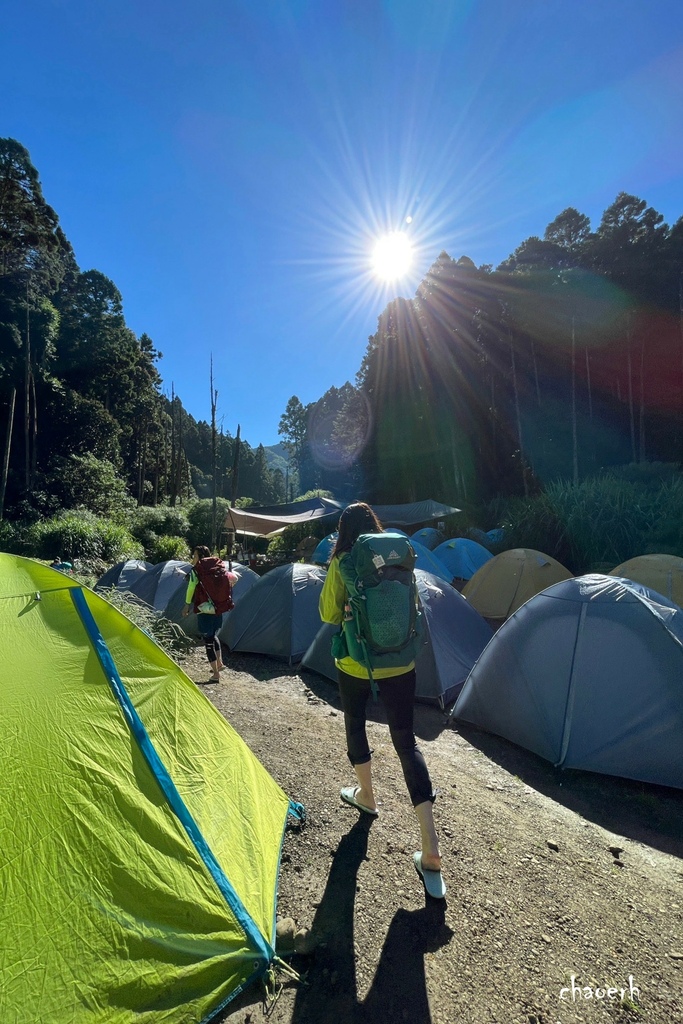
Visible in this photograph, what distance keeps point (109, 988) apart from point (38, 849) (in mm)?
452

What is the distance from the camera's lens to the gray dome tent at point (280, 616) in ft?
23.1

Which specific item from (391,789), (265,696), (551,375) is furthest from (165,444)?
(391,789)

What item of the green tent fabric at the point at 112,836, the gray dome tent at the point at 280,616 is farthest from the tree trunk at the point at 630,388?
the green tent fabric at the point at 112,836

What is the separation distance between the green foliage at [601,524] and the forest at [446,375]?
3064 mm

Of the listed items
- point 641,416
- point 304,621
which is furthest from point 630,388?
point 304,621

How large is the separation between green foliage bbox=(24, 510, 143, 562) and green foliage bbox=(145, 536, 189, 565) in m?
2.33

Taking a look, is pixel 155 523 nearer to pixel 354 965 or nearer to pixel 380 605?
pixel 380 605

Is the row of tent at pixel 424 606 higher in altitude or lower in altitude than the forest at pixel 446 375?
lower

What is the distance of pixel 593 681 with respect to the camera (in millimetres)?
3859

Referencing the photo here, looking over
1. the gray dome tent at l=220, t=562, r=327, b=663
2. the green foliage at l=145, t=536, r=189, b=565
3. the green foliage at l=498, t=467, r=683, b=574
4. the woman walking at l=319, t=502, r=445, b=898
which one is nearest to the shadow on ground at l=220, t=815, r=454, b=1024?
the woman walking at l=319, t=502, r=445, b=898

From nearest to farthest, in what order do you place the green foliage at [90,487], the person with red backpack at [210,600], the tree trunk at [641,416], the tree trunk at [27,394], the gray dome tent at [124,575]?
the person with red backpack at [210,600] → the gray dome tent at [124,575] → the tree trunk at [27,394] → the green foliage at [90,487] → the tree trunk at [641,416]

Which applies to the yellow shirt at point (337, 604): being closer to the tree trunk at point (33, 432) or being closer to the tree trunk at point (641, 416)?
the tree trunk at point (33, 432)

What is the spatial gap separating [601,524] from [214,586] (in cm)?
1119

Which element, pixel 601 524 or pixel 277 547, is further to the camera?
pixel 277 547
